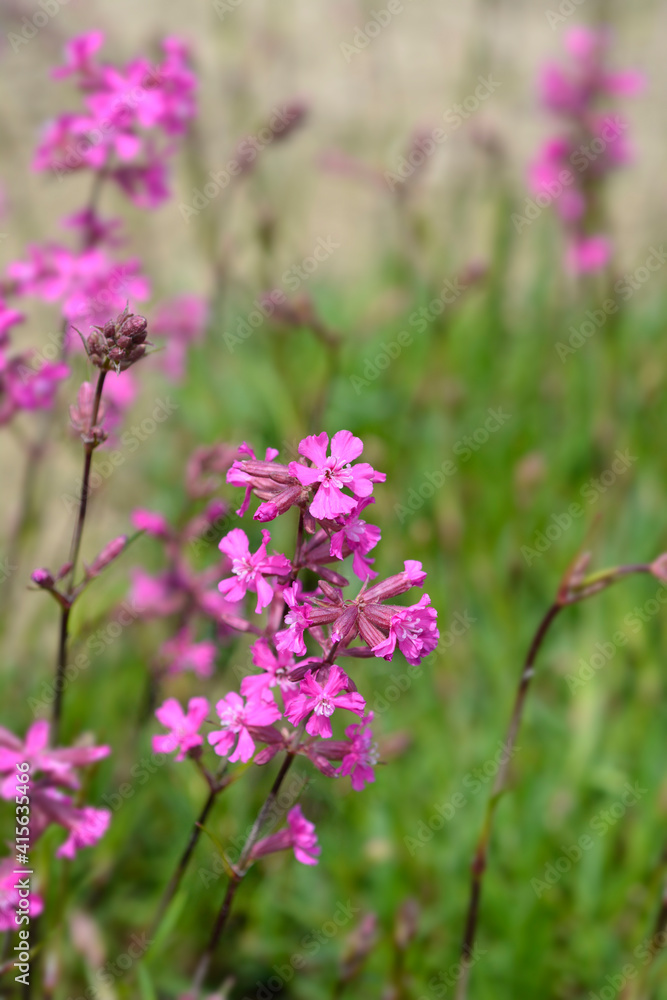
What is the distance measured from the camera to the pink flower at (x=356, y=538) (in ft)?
4.95

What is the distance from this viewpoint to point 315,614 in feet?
4.99

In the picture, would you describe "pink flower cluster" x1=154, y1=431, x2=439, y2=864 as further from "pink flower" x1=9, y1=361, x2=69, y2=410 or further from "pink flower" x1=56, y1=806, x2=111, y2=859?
"pink flower" x1=9, y1=361, x2=69, y2=410

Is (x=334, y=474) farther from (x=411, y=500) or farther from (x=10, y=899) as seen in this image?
(x=411, y=500)

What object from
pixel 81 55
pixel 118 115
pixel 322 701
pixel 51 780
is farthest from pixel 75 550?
pixel 81 55

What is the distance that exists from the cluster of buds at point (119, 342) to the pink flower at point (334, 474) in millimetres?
357

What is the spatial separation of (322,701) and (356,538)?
25 centimetres

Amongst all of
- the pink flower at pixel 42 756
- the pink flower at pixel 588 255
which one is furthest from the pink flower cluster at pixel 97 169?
the pink flower at pixel 588 255

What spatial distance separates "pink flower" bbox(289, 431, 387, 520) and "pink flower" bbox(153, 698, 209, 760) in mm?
490

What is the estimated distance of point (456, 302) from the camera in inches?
194

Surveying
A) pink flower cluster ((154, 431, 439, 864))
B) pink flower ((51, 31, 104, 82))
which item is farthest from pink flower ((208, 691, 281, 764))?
pink flower ((51, 31, 104, 82))

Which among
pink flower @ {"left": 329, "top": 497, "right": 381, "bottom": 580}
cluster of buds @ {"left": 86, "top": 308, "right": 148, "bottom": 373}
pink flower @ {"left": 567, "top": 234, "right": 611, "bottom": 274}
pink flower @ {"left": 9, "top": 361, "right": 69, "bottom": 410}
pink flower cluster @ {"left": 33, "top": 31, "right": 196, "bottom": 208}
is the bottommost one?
pink flower @ {"left": 567, "top": 234, "right": 611, "bottom": 274}

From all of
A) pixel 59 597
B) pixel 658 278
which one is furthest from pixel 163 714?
pixel 658 278

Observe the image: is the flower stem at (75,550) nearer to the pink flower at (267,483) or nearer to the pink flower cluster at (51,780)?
the pink flower cluster at (51,780)

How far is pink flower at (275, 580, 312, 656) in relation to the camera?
1471 millimetres
